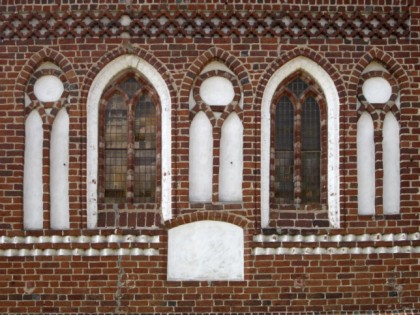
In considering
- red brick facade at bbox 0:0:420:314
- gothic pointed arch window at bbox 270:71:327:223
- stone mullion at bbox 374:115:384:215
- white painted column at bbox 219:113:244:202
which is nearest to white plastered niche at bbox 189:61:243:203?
white painted column at bbox 219:113:244:202

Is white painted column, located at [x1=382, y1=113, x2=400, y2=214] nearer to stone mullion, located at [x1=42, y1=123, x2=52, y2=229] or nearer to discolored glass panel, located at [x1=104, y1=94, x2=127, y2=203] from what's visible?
discolored glass panel, located at [x1=104, y1=94, x2=127, y2=203]

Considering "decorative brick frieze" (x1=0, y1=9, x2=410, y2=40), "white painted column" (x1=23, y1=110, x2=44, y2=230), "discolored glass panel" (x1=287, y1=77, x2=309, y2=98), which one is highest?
"decorative brick frieze" (x1=0, y1=9, x2=410, y2=40)

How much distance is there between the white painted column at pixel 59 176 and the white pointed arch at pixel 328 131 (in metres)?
2.67

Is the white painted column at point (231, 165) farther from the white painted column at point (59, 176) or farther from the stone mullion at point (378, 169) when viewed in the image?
the white painted column at point (59, 176)

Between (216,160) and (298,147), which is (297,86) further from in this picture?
(216,160)

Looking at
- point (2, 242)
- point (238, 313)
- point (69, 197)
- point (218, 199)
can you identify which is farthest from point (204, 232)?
point (2, 242)

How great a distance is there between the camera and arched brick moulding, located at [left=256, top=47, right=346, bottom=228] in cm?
955

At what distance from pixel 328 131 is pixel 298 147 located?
47cm

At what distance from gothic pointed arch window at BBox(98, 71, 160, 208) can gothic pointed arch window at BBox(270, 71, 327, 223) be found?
65.8 inches

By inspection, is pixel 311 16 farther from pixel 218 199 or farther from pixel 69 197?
pixel 69 197

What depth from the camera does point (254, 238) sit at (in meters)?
9.38

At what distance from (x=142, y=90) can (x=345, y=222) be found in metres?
3.32

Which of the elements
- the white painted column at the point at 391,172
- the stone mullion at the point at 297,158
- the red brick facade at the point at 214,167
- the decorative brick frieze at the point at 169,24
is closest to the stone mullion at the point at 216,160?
the red brick facade at the point at 214,167

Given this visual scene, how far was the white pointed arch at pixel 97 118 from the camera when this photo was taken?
948 centimetres
